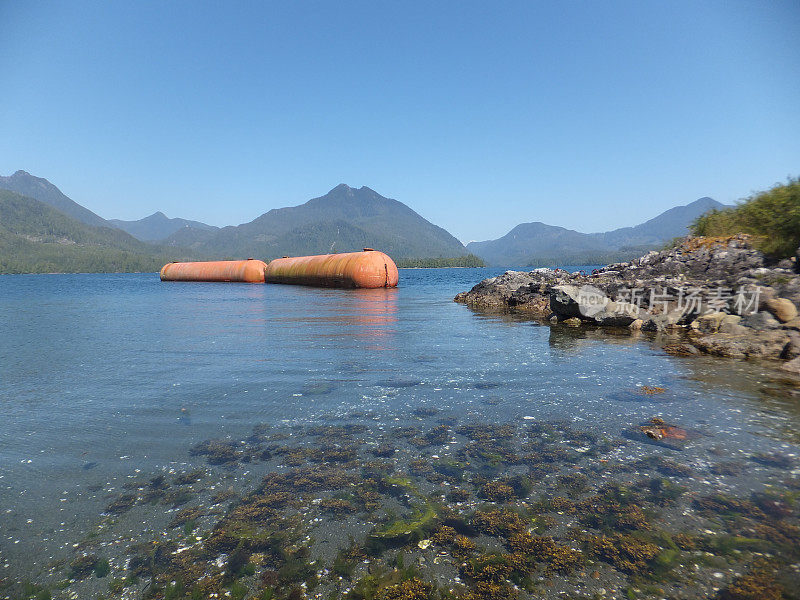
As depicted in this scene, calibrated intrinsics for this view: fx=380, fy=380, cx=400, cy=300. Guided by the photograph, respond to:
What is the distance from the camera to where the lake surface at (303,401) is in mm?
3932

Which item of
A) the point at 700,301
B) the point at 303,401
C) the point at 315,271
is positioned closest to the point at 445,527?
the point at 303,401

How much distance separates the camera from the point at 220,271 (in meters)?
55.2

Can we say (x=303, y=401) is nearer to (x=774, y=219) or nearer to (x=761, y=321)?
(x=761, y=321)

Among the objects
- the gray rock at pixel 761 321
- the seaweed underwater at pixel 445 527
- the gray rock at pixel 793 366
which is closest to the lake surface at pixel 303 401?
the seaweed underwater at pixel 445 527

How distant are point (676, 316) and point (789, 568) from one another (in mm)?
12672

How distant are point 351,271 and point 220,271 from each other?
29898 mm

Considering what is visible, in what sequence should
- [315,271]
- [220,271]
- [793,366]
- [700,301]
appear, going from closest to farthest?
[793,366]
[700,301]
[315,271]
[220,271]

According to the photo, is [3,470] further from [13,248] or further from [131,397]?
[13,248]

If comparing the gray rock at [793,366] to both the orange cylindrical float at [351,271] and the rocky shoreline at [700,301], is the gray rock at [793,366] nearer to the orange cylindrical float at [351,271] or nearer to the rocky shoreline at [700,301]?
the rocky shoreline at [700,301]

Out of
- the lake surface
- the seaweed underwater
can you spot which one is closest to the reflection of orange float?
the lake surface

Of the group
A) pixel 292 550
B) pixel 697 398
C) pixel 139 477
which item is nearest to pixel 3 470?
pixel 139 477

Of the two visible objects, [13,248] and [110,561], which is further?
[13,248]

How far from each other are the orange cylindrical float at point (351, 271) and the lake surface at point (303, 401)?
71.8 feet

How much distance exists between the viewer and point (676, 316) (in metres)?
13.3
